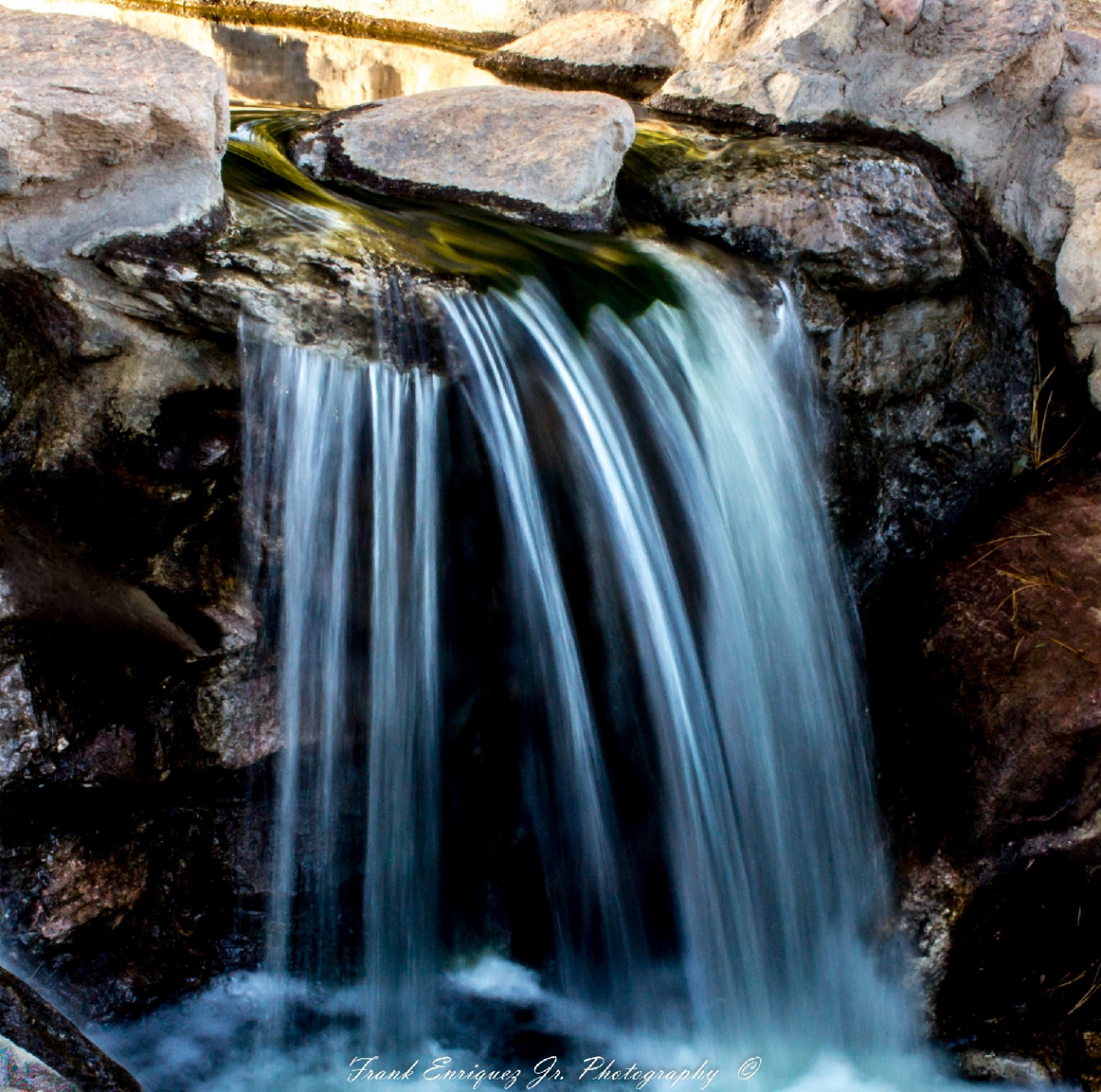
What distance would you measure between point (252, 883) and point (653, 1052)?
119 cm

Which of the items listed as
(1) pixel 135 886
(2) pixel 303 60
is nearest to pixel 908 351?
(1) pixel 135 886

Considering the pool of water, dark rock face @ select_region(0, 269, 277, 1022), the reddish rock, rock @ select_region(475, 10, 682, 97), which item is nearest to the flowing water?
dark rock face @ select_region(0, 269, 277, 1022)

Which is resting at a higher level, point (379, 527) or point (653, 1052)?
point (379, 527)

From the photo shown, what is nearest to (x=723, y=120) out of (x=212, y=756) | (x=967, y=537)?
(x=967, y=537)

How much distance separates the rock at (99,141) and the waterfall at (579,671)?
1.57ft

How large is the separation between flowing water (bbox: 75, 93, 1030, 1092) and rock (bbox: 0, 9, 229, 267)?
30cm

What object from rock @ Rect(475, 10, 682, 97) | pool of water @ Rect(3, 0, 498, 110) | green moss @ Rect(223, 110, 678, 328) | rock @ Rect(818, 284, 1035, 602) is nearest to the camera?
green moss @ Rect(223, 110, 678, 328)

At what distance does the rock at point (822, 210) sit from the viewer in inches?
132

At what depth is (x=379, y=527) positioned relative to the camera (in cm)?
266

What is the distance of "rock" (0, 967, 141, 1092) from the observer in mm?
1862

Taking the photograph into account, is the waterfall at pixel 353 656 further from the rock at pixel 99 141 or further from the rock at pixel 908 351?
the rock at pixel 908 351

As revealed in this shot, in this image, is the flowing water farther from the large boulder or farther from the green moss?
the large boulder

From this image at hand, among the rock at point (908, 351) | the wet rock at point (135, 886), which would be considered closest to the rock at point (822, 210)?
the rock at point (908, 351)

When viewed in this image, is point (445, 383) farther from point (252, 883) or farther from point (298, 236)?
point (252, 883)
